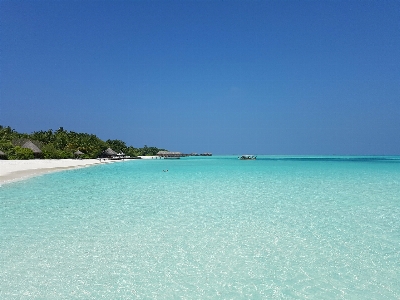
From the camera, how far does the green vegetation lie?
3875 cm

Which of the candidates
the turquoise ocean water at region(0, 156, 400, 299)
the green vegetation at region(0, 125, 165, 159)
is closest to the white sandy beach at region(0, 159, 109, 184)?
the green vegetation at region(0, 125, 165, 159)

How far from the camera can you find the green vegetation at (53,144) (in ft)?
127

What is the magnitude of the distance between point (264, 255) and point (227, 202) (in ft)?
17.9

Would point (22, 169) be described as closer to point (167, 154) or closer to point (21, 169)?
point (21, 169)

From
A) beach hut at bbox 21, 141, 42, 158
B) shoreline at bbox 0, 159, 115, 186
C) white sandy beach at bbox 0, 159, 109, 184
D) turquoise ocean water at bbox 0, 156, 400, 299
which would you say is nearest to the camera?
turquoise ocean water at bbox 0, 156, 400, 299

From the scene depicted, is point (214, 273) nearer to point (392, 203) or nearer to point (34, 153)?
point (392, 203)

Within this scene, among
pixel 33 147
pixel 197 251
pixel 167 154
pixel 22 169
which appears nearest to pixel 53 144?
pixel 33 147

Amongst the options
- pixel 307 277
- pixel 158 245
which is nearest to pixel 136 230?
pixel 158 245

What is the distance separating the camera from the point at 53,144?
53469mm

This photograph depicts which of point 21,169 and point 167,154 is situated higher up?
point 167,154

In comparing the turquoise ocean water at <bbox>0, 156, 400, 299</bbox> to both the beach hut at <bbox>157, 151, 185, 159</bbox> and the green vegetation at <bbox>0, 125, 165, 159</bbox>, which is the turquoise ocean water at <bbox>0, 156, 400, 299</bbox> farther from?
the beach hut at <bbox>157, 151, 185, 159</bbox>

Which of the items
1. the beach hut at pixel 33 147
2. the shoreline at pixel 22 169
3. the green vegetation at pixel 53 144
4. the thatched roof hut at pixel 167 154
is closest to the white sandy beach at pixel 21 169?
the shoreline at pixel 22 169

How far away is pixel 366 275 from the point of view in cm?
434

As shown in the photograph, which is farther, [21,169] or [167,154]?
[167,154]
